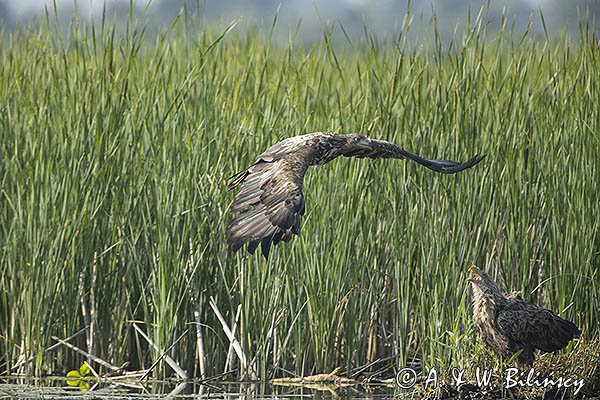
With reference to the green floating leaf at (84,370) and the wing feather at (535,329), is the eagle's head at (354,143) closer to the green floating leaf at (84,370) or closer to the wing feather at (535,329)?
the wing feather at (535,329)

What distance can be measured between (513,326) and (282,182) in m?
1.47

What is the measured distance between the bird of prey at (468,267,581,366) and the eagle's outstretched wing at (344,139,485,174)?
0.55 m

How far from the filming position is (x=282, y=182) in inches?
195

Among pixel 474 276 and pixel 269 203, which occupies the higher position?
pixel 269 203

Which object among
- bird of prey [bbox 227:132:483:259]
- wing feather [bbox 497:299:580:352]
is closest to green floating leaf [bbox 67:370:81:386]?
bird of prey [bbox 227:132:483:259]

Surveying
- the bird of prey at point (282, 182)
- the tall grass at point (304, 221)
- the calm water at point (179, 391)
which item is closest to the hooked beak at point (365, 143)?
the bird of prey at point (282, 182)

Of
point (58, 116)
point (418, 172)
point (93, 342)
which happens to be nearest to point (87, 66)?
point (58, 116)

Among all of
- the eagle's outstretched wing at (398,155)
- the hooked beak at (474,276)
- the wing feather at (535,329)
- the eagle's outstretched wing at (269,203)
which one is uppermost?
the eagle's outstretched wing at (398,155)

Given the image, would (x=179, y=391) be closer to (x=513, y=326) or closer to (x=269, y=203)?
(x=269, y=203)

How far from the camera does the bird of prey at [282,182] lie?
462 centimetres

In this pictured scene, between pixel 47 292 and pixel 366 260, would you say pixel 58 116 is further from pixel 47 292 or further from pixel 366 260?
pixel 366 260

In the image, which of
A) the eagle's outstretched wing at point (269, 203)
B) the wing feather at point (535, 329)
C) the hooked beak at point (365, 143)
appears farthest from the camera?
the hooked beak at point (365, 143)

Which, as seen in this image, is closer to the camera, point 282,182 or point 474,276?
point 282,182

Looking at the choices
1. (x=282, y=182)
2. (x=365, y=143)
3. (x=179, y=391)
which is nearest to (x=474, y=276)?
(x=365, y=143)
